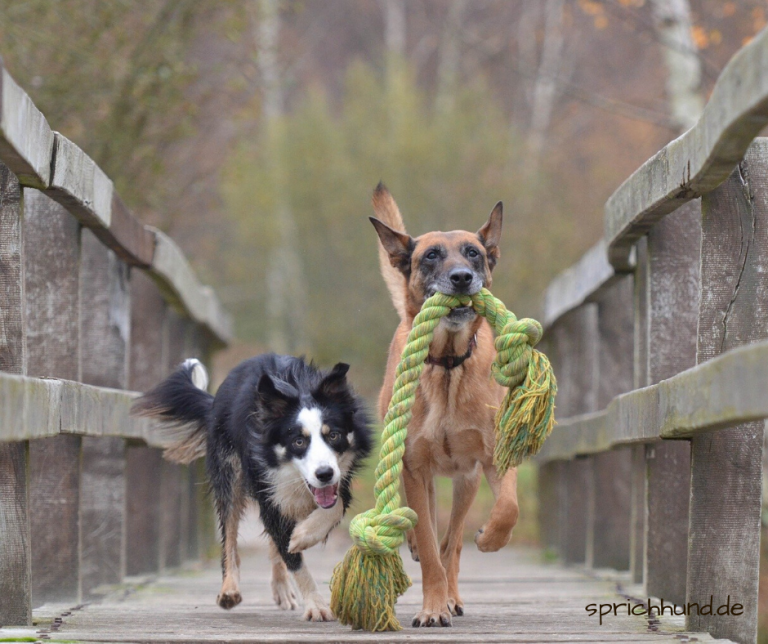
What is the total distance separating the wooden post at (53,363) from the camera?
13.8ft

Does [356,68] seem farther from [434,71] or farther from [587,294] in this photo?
[587,294]

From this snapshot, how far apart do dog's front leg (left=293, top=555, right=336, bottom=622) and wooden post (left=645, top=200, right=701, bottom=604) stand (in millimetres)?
1292

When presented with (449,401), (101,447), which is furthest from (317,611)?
(101,447)

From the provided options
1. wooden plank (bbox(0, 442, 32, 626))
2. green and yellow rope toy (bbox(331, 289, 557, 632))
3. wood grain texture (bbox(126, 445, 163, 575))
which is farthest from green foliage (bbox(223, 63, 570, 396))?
wooden plank (bbox(0, 442, 32, 626))

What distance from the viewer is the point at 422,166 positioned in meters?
21.2

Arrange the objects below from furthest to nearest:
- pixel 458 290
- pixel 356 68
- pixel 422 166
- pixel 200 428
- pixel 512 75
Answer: pixel 512 75 < pixel 356 68 < pixel 422 166 < pixel 200 428 < pixel 458 290

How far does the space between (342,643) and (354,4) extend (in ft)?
106

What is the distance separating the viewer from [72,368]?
170 inches

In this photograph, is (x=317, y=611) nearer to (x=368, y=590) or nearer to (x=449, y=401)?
(x=368, y=590)

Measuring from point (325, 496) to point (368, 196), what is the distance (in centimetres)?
1795

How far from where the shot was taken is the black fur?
14.2 ft

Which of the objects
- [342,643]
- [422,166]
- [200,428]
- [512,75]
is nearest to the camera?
[342,643]

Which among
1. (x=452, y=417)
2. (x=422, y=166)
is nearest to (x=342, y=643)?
(x=452, y=417)

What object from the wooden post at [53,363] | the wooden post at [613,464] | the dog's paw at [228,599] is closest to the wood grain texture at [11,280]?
the wooden post at [53,363]
